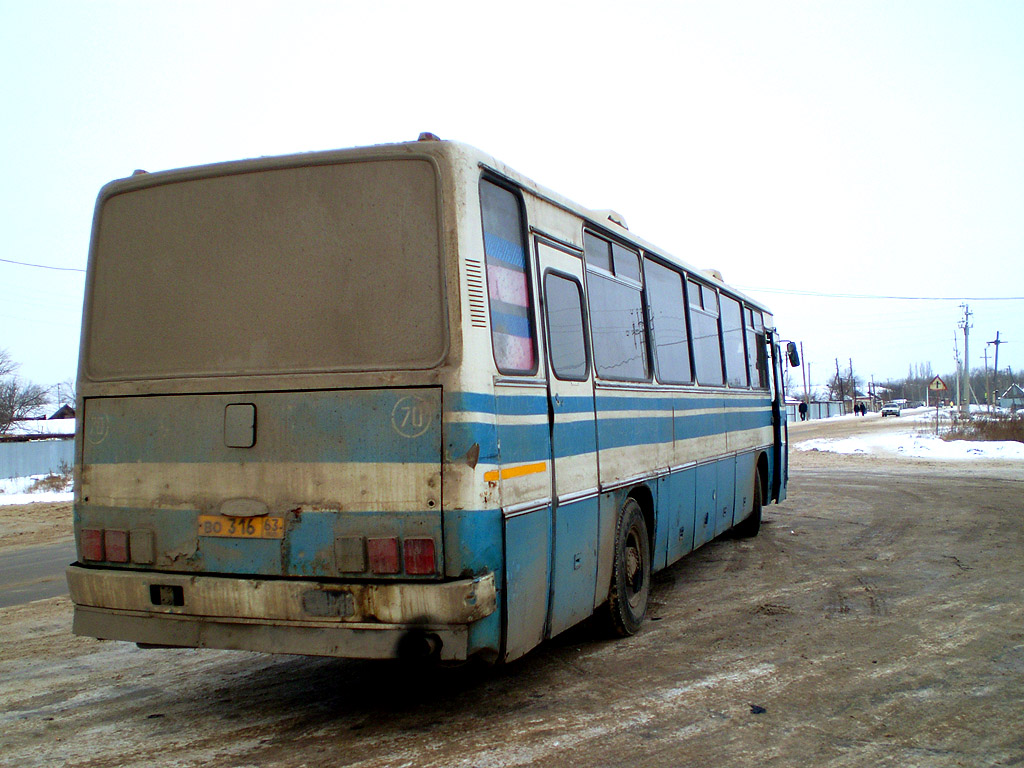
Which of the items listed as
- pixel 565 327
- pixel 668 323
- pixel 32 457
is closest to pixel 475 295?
pixel 565 327

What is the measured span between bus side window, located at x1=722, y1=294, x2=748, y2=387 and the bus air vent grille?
21.0ft

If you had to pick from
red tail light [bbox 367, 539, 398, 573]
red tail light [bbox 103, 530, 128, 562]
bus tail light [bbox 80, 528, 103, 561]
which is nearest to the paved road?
bus tail light [bbox 80, 528, 103, 561]

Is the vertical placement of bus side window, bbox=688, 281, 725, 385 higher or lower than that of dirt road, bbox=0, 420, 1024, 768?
higher

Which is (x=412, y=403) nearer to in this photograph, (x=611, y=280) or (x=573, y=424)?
(x=573, y=424)

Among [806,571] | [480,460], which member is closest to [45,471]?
[806,571]

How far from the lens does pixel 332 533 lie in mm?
4438

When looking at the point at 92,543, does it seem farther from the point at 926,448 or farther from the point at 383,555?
the point at 926,448

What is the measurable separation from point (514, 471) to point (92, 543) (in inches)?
94.6

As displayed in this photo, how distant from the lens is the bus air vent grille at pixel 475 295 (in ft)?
14.8

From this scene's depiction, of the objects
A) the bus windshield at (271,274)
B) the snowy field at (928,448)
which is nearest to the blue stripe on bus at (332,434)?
the bus windshield at (271,274)

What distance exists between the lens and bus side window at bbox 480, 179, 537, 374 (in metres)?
4.78

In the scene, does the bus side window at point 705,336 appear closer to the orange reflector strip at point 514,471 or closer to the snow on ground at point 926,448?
the orange reflector strip at point 514,471

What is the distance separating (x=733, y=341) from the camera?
11031mm

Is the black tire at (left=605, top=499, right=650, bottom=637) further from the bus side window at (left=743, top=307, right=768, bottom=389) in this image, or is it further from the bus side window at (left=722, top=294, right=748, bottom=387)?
the bus side window at (left=743, top=307, right=768, bottom=389)
